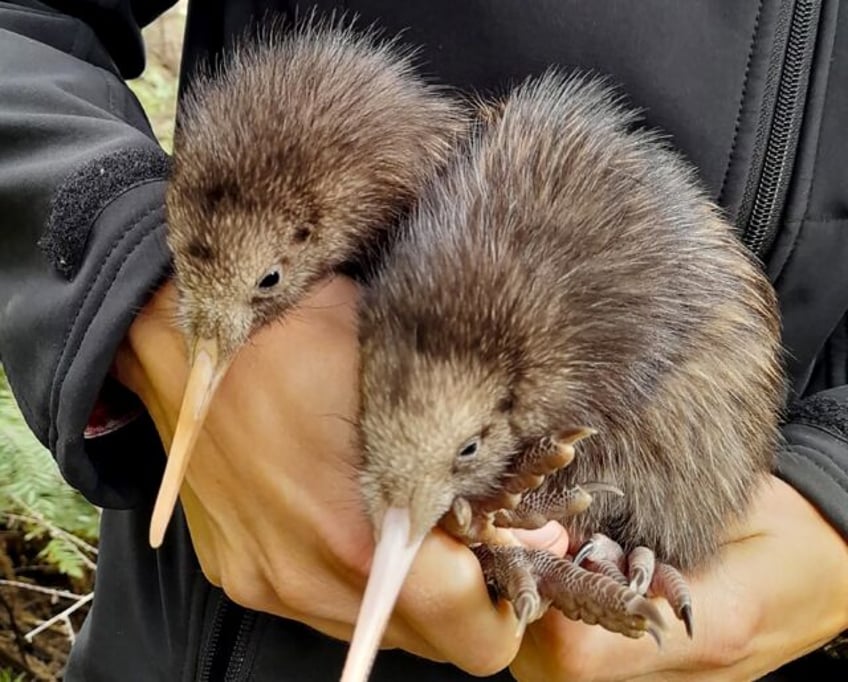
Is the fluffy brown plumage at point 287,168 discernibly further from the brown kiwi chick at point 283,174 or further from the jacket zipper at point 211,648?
the jacket zipper at point 211,648

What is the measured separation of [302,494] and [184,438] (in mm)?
103

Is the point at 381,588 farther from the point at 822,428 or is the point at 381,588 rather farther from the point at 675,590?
the point at 822,428

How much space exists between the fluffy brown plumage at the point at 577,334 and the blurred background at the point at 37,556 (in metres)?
0.97

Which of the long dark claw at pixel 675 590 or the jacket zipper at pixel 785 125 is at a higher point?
the jacket zipper at pixel 785 125

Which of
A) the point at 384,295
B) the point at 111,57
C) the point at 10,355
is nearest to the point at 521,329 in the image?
the point at 384,295

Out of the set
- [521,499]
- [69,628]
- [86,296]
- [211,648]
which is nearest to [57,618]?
[69,628]

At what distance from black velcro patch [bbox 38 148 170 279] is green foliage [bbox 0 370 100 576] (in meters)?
0.78

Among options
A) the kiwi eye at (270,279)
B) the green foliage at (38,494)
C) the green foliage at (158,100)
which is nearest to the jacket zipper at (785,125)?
the kiwi eye at (270,279)

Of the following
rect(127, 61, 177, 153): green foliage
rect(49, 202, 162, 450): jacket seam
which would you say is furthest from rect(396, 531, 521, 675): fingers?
rect(127, 61, 177, 153): green foliage

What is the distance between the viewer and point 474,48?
3.49 ft

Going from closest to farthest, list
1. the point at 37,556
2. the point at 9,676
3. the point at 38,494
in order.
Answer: the point at 38,494 → the point at 9,676 → the point at 37,556

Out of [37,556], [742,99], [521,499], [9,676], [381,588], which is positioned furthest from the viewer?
[37,556]

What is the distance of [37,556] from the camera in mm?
2064

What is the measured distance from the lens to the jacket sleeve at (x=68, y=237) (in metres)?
0.93
